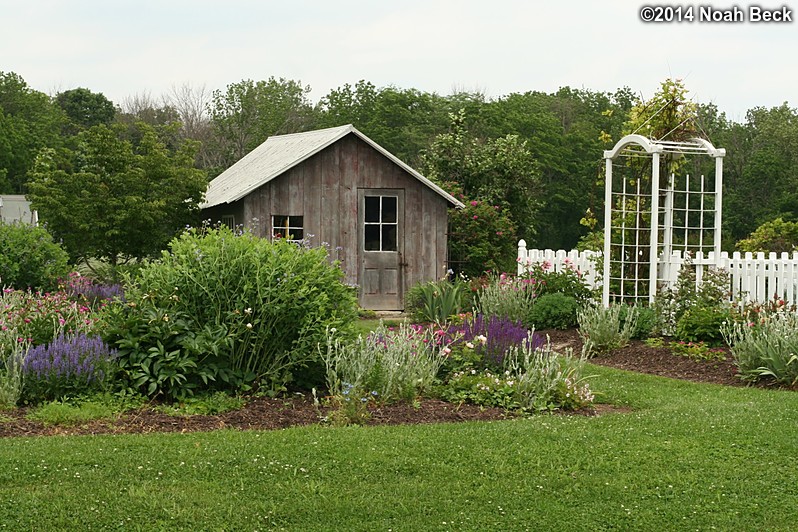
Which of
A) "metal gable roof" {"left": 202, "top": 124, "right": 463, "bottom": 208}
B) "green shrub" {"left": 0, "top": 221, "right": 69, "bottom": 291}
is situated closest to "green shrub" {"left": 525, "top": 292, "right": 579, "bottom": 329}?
"metal gable roof" {"left": 202, "top": 124, "right": 463, "bottom": 208}

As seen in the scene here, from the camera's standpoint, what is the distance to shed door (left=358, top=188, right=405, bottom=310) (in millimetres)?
21172

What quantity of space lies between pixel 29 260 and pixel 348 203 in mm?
8163

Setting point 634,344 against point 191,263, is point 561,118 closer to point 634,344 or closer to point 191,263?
point 634,344

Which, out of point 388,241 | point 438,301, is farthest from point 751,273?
point 388,241

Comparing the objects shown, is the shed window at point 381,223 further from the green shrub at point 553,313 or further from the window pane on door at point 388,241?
the green shrub at point 553,313

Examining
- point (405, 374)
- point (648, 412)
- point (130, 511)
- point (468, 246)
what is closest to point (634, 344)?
point (648, 412)

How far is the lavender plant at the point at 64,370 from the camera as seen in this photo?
8273mm

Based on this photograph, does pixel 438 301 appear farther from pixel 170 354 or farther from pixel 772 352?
pixel 170 354

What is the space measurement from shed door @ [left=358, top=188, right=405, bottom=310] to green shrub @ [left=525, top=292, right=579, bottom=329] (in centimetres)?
650

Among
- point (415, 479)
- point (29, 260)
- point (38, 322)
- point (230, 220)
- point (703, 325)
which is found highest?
point (230, 220)

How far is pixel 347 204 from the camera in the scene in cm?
2116

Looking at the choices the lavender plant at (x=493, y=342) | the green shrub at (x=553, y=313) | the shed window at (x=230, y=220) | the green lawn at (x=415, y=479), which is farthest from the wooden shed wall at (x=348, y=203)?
the green lawn at (x=415, y=479)

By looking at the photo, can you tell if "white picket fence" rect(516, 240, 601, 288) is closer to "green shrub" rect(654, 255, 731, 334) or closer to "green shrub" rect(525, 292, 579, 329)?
"green shrub" rect(525, 292, 579, 329)

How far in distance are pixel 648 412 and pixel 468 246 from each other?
15424 millimetres
